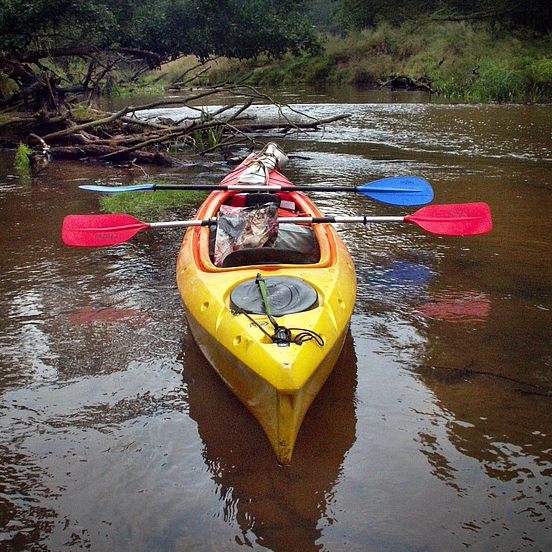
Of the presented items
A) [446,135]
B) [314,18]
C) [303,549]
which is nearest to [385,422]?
[303,549]

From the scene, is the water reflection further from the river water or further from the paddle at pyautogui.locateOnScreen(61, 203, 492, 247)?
the paddle at pyautogui.locateOnScreen(61, 203, 492, 247)

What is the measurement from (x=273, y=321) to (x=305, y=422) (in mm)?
498

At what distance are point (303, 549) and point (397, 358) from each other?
142cm

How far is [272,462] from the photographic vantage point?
2348 mm

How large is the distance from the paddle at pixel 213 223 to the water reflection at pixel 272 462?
1.29 m

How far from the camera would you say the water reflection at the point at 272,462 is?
80.2 inches

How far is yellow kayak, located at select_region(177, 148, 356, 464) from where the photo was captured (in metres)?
2.21

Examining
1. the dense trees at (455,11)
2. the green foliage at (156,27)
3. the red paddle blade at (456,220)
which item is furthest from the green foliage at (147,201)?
the dense trees at (455,11)

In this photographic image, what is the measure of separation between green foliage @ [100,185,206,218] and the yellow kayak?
295cm

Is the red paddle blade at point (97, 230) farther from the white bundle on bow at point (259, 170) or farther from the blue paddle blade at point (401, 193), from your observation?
the blue paddle blade at point (401, 193)

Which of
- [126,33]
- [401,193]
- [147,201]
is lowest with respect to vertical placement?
[147,201]

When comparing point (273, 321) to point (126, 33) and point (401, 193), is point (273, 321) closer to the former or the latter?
point (401, 193)

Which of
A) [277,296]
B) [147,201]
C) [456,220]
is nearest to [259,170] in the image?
[456,220]

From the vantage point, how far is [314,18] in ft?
164
